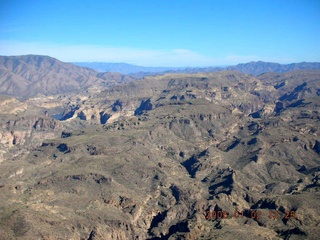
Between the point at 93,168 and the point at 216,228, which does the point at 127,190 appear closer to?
the point at 93,168

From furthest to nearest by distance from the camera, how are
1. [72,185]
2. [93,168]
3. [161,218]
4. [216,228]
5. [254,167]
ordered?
[254,167], [93,168], [72,185], [161,218], [216,228]

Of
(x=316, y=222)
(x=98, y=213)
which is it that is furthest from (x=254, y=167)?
(x=98, y=213)

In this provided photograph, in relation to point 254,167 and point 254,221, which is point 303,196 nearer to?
point 254,221

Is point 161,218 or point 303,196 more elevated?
point 303,196

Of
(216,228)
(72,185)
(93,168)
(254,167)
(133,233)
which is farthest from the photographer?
(254,167)

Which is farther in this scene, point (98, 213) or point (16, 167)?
point (16, 167)
